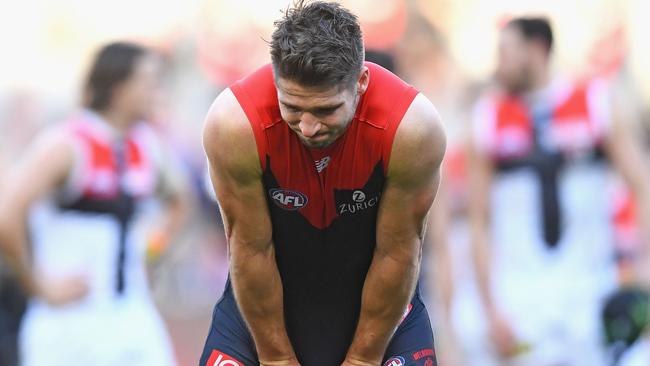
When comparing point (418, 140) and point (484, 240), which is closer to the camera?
point (418, 140)

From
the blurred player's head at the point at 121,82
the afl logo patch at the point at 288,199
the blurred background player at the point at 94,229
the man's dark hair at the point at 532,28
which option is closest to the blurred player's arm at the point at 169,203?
the blurred background player at the point at 94,229

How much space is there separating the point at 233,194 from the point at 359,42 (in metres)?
0.76

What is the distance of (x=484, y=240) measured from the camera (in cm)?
965

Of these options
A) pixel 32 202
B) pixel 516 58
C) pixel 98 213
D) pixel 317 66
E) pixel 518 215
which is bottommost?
pixel 518 215

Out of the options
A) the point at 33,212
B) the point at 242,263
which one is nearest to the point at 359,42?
the point at 242,263

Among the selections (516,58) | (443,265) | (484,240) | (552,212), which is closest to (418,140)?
(552,212)

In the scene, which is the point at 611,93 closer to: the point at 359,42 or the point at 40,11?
the point at 359,42

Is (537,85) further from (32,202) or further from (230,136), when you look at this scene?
(230,136)

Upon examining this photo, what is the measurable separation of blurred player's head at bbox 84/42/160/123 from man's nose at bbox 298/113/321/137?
12.8 ft

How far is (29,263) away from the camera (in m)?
8.34

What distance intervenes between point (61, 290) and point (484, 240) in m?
3.06

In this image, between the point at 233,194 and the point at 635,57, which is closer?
the point at 233,194

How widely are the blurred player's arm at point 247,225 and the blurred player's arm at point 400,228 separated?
34cm

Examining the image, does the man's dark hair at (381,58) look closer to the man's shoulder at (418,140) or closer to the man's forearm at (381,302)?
the man's forearm at (381,302)
